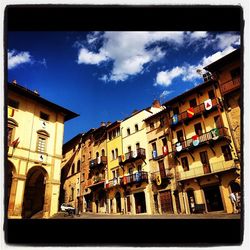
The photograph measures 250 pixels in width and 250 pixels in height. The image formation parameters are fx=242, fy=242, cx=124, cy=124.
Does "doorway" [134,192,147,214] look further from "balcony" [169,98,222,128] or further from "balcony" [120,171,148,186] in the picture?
"balcony" [169,98,222,128]

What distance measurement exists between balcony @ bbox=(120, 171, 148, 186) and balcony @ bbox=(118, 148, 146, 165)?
1820 mm

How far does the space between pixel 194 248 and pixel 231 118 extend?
1665 cm

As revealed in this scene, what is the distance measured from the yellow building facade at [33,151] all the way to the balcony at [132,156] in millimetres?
8870

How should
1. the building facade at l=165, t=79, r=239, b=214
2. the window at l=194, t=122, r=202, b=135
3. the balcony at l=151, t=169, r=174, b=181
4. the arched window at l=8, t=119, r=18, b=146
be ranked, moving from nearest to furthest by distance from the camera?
1. the arched window at l=8, t=119, r=18, b=146
2. the building facade at l=165, t=79, r=239, b=214
3. the window at l=194, t=122, r=202, b=135
4. the balcony at l=151, t=169, r=174, b=181

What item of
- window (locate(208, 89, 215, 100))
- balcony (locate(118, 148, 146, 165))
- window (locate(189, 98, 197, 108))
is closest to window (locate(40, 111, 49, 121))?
balcony (locate(118, 148, 146, 165))

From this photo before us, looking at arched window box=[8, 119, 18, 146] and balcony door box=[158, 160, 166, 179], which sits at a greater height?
arched window box=[8, 119, 18, 146]

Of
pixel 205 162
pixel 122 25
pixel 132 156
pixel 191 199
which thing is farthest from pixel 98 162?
pixel 122 25

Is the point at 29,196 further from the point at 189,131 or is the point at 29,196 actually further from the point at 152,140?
the point at 189,131

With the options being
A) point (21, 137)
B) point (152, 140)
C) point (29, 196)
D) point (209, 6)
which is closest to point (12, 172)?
point (21, 137)

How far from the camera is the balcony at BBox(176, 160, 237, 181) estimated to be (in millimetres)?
18577

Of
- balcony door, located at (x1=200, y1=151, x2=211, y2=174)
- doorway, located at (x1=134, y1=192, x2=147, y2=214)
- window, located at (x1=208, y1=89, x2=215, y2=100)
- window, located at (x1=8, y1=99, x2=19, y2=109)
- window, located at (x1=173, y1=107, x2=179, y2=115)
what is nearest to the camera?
window, located at (x1=8, y1=99, x2=19, y2=109)

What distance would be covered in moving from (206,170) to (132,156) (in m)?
8.89

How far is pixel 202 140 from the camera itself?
67.3 ft

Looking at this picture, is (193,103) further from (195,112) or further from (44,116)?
(44,116)
